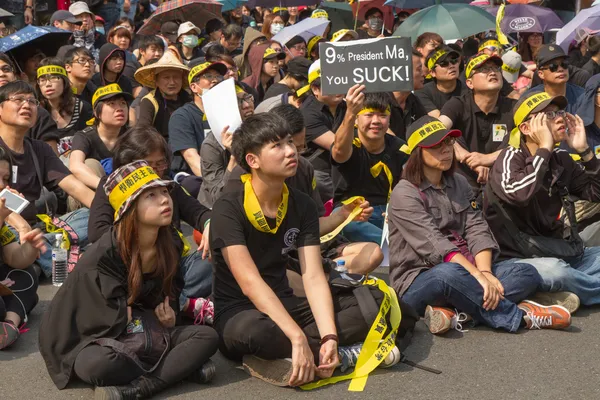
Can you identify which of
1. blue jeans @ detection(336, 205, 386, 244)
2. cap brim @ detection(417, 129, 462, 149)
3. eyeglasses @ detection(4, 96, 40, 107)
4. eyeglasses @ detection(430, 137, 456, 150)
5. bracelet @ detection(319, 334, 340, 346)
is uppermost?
eyeglasses @ detection(4, 96, 40, 107)

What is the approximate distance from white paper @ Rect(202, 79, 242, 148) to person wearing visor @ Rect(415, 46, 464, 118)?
304 cm

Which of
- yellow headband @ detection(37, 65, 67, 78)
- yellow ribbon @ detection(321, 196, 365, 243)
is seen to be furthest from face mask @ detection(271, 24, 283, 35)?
yellow ribbon @ detection(321, 196, 365, 243)

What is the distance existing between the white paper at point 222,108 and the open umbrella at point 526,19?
330 inches

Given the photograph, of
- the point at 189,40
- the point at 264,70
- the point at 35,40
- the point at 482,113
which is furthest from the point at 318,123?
the point at 189,40

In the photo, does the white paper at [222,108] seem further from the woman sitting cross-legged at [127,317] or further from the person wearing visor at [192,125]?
the woman sitting cross-legged at [127,317]

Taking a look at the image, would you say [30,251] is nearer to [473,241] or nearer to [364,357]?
[364,357]

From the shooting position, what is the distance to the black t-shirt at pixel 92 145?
7.68m

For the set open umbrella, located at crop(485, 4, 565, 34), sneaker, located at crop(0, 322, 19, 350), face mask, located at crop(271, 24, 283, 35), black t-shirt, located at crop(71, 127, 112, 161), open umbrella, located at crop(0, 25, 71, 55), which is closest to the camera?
sneaker, located at crop(0, 322, 19, 350)

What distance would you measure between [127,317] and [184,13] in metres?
10.5

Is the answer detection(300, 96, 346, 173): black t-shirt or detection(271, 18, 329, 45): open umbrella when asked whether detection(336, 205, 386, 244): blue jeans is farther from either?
detection(271, 18, 329, 45): open umbrella

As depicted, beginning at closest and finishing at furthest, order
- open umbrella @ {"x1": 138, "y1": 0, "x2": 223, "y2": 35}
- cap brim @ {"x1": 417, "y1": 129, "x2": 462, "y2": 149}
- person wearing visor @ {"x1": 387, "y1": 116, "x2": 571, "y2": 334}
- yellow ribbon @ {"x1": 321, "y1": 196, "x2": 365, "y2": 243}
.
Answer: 1. person wearing visor @ {"x1": 387, "y1": 116, "x2": 571, "y2": 334}
2. cap brim @ {"x1": 417, "y1": 129, "x2": 462, "y2": 149}
3. yellow ribbon @ {"x1": 321, "y1": 196, "x2": 365, "y2": 243}
4. open umbrella @ {"x1": 138, "y1": 0, "x2": 223, "y2": 35}

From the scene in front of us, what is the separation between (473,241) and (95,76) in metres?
6.59

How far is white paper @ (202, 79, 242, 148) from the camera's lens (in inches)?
258

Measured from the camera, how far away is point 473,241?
5832 mm
